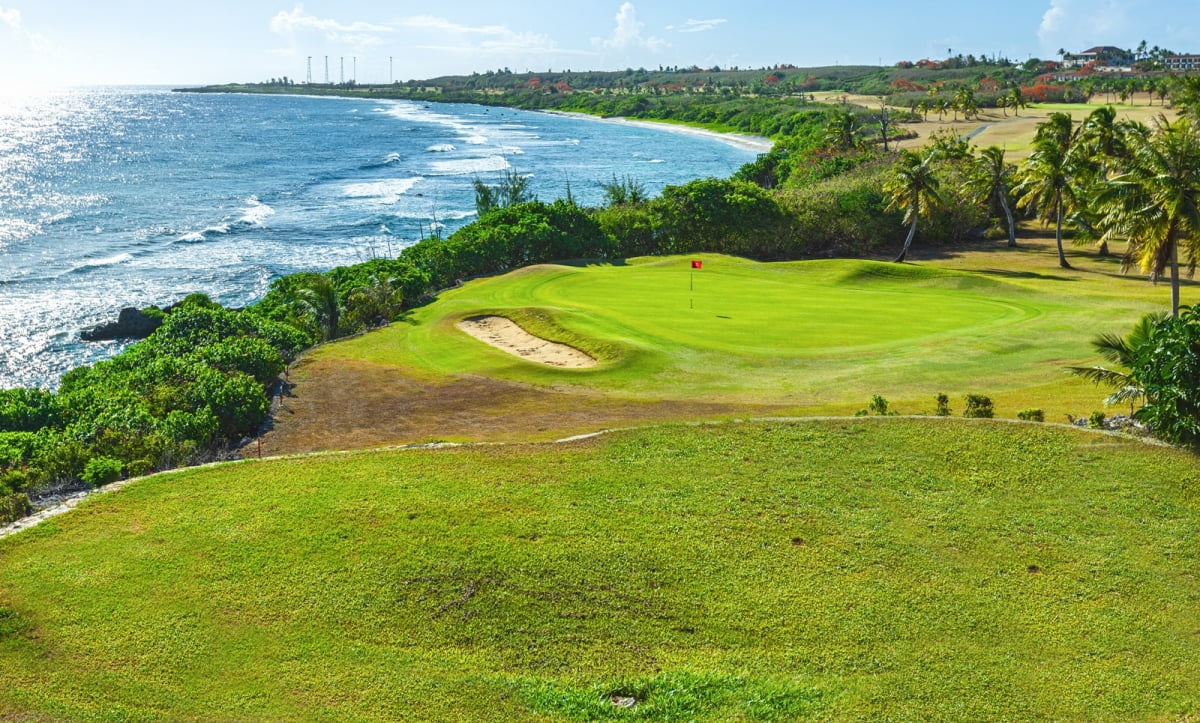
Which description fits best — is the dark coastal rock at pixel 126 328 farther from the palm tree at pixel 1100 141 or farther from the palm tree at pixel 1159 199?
the palm tree at pixel 1100 141

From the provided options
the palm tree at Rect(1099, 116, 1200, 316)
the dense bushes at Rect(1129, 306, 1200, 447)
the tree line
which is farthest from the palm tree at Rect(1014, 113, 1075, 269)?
the dense bushes at Rect(1129, 306, 1200, 447)

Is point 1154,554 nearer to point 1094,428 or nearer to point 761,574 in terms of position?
point 1094,428

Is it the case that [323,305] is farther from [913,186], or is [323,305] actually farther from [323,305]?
[913,186]

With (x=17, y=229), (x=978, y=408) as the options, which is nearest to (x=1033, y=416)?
(x=978, y=408)

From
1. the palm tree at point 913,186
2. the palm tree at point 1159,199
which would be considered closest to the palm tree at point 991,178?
the palm tree at point 913,186

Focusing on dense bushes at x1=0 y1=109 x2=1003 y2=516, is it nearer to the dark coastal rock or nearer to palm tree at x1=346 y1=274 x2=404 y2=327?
palm tree at x1=346 y1=274 x2=404 y2=327
